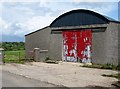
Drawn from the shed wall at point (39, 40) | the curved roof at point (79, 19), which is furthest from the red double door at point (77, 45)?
the shed wall at point (39, 40)

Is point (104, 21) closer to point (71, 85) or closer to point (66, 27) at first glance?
point (66, 27)

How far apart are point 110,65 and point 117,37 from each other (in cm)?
222

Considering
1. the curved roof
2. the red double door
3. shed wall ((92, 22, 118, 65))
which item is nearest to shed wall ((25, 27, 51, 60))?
the curved roof

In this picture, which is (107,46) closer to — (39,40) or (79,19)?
(79,19)

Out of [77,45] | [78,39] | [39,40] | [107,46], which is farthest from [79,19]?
[39,40]

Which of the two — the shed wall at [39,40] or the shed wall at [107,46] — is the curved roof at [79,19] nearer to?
the shed wall at [107,46]

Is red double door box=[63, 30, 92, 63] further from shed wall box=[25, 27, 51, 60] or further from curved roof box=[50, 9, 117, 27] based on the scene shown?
shed wall box=[25, 27, 51, 60]

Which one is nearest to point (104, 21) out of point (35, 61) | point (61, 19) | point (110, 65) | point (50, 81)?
point (110, 65)

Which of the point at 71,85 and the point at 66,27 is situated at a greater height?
the point at 66,27

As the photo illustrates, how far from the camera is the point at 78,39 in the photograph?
80.2 feet

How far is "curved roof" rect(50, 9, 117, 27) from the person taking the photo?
2270 centimetres

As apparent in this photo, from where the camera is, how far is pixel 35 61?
86.2ft

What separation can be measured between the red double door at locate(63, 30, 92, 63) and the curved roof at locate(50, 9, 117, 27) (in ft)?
2.53

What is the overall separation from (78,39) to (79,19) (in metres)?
1.73
